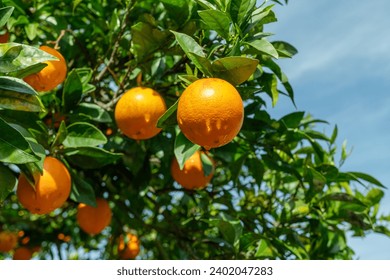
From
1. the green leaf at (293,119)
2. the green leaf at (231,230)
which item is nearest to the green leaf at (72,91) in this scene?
the green leaf at (231,230)

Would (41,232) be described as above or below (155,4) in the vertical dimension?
below

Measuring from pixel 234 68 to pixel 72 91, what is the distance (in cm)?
92

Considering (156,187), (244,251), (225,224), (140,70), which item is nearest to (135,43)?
(140,70)

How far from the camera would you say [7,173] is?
185 cm

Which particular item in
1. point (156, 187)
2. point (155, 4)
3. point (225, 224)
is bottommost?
point (156, 187)

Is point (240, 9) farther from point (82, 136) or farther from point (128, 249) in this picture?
point (128, 249)

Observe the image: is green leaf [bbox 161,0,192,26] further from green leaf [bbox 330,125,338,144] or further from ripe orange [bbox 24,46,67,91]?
green leaf [bbox 330,125,338,144]

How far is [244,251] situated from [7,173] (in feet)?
3.98

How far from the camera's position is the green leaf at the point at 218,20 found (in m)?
1.64

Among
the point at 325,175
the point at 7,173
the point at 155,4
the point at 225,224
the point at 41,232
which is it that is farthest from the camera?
the point at 41,232

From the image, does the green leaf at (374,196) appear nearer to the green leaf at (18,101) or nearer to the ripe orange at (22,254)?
the green leaf at (18,101)

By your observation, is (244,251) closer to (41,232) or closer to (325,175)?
(325,175)

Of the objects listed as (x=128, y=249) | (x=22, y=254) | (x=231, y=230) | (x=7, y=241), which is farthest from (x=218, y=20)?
(x=7, y=241)

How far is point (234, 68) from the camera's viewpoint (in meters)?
1.60
